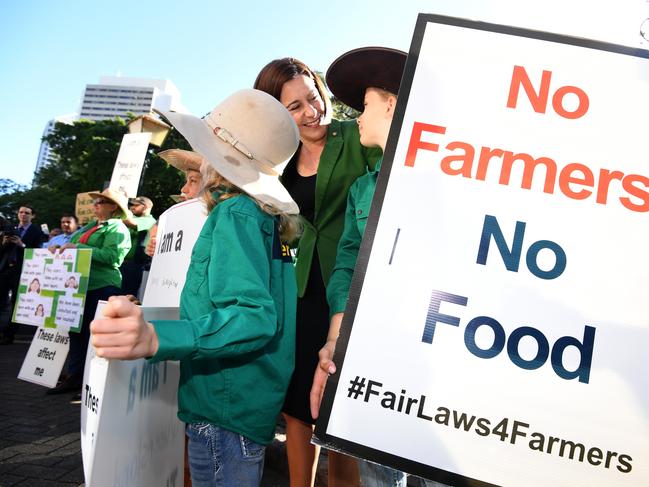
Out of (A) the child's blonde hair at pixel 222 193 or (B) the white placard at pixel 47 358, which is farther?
(B) the white placard at pixel 47 358

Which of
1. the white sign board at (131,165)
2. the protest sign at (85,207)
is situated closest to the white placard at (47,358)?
the white sign board at (131,165)

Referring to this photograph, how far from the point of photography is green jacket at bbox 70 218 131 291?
14.7ft

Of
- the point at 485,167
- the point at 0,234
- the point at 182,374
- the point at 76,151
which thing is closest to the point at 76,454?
the point at 182,374

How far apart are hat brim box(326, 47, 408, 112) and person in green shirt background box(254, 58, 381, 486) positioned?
30cm

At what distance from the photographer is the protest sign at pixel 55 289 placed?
4.29m

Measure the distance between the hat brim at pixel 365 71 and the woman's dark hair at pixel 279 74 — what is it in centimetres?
40

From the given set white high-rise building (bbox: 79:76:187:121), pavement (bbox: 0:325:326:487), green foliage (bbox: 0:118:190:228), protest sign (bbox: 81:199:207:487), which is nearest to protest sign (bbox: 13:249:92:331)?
pavement (bbox: 0:325:326:487)

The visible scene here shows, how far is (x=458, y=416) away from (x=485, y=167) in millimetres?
522

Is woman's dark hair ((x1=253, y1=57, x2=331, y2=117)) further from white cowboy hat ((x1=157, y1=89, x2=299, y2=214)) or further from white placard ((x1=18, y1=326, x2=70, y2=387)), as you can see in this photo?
white placard ((x1=18, y1=326, x2=70, y2=387))

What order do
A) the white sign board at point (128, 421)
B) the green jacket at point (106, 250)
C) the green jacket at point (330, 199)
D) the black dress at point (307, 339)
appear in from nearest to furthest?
the white sign board at point (128, 421) < the black dress at point (307, 339) < the green jacket at point (330, 199) < the green jacket at point (106, 250)

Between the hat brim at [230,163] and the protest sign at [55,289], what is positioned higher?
the hat brim at [230,163]

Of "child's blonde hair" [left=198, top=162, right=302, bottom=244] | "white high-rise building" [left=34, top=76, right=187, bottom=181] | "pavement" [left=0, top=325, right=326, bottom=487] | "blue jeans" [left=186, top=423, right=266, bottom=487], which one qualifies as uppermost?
"white high-rise building" [left=34, top=76, right=187, bottom=181]

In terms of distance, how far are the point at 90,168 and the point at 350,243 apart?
29.9m

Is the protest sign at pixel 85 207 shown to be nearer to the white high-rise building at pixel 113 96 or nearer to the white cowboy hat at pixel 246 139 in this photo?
the white cowboy hat at pixel 246 139
